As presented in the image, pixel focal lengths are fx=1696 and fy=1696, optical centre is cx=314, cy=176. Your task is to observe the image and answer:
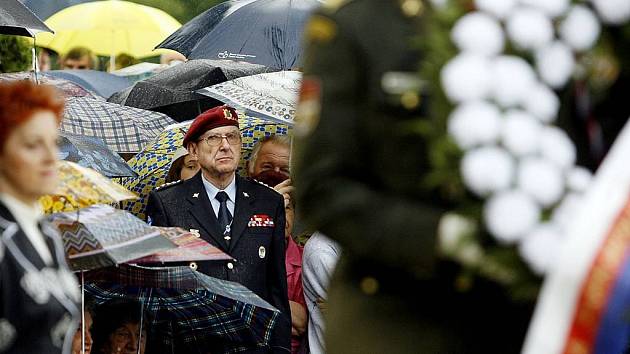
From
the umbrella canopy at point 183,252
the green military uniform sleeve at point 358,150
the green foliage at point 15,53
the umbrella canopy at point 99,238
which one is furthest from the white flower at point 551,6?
the green foliage at point 15,53

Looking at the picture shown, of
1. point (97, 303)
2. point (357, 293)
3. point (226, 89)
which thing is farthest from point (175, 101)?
point (357, 293)

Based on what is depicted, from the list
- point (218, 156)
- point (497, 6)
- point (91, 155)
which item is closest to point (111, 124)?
point (91, 155)

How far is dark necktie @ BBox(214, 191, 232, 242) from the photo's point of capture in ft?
29.9

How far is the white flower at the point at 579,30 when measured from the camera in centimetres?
356

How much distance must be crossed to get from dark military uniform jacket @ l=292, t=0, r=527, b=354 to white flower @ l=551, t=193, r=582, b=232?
0.23 m

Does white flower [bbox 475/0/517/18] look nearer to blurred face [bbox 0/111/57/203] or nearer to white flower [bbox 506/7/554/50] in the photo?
white flower [bbox 506/7/554/50]

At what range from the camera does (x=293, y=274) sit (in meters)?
10.1

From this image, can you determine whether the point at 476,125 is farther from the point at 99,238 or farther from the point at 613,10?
the point at 99,238

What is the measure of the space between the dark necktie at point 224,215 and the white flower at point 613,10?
18.4ft

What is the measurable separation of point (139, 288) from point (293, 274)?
2.21m

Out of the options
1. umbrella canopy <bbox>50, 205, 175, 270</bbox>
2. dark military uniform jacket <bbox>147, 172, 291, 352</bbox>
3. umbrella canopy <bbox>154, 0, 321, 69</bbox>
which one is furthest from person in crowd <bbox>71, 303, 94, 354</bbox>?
umbrella canopy <bbox>154, 0, 321, 69</bbox>

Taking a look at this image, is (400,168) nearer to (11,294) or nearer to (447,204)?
(447,204)

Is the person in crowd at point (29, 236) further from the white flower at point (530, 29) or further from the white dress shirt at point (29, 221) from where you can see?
the white flower at point (530, 29)

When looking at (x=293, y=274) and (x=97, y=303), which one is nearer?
(x=97, y=303)
